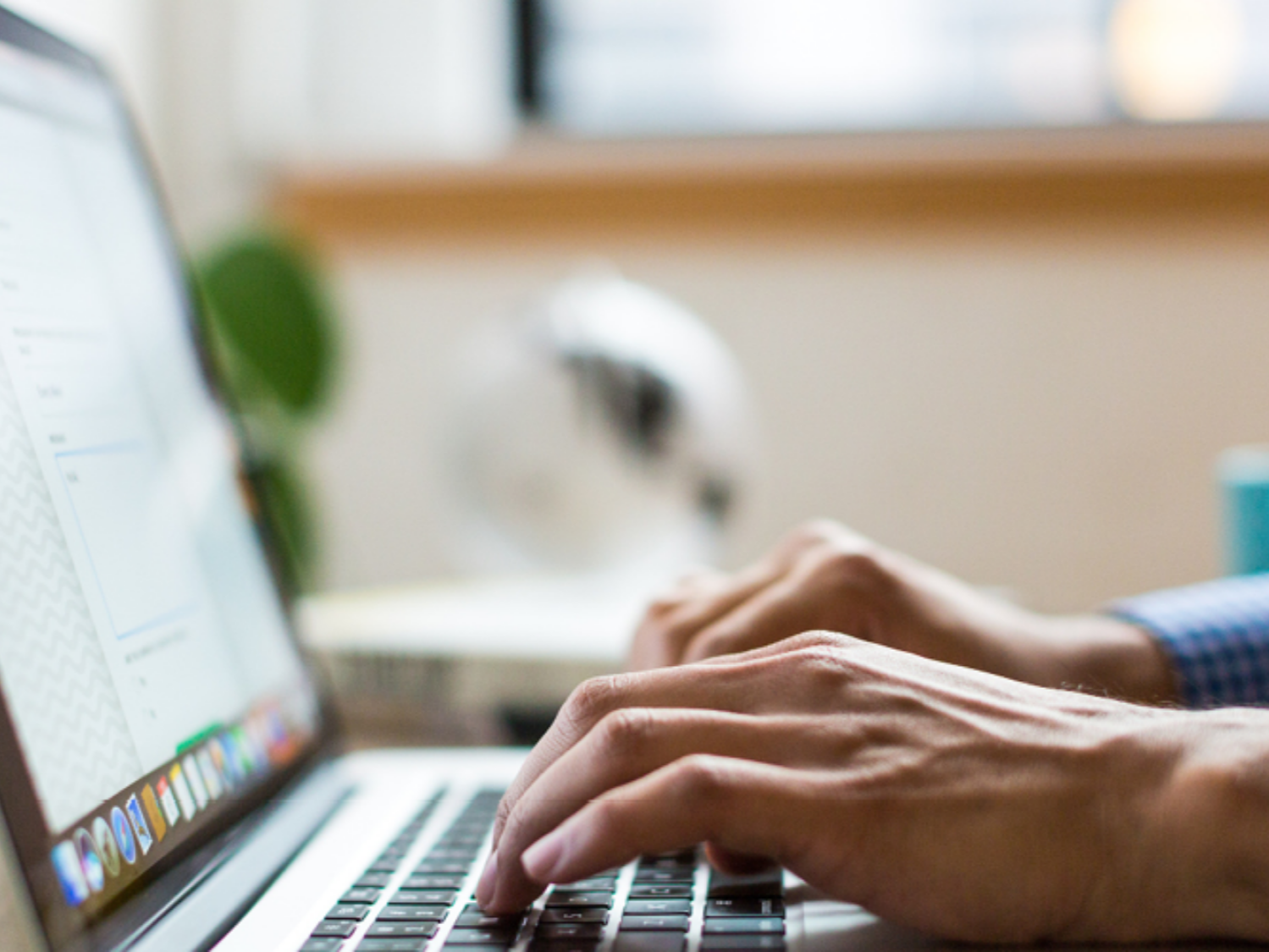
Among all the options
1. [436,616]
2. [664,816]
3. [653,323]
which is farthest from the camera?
[653,323]

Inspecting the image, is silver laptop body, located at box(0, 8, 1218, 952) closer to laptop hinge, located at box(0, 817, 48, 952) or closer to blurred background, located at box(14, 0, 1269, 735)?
laptop hinge, located at box(0, 817, 48, 952)

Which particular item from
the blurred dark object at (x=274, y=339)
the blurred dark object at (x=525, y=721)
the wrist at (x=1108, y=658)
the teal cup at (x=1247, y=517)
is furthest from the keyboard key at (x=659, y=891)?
the blurred dark object at (x=274, y=339)

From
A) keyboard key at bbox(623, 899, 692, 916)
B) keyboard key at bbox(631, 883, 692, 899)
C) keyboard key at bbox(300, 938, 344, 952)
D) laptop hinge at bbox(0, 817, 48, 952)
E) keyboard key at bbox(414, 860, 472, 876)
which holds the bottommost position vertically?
keyboard key at bbox(631, 883, 692, 899)

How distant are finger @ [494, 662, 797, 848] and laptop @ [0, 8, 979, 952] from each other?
0.14ft

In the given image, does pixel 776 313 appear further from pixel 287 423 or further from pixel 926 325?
pixel 287 423

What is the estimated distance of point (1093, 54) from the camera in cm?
148

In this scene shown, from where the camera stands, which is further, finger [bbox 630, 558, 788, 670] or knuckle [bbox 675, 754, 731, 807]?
finger [bbox 630, 558, 788, 670]

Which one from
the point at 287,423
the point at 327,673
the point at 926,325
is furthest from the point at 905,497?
the point at 327,673

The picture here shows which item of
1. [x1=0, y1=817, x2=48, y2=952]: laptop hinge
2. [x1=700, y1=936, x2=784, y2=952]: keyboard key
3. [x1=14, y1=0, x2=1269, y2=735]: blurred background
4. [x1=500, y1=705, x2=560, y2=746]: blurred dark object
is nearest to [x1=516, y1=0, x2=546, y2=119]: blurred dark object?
[x1=14, y1=0, x2=1269, y2=735]: blurred background

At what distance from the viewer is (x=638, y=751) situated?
351 mm

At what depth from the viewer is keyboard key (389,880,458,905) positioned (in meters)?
0.39

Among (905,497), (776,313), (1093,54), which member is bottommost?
(905,497)

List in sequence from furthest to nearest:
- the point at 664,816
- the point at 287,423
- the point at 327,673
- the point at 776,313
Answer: the point at 776,313 < the point at 287,423 < the point at 327,673 < the point at 664,816

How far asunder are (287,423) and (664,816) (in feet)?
3.37
